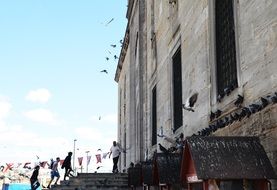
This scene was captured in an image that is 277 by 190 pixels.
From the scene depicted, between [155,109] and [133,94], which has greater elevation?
[133,94]

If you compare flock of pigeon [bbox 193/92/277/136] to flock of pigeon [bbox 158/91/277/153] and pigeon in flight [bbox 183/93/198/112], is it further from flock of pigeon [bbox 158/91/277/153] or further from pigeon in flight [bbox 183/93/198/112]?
pigeon in flight [bbox 183/93/198/112]

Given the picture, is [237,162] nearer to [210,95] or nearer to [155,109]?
[210,95]

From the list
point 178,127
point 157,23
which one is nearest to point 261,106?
point 178,127

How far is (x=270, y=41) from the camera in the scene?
7.14m

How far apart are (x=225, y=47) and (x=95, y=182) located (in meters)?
11.8

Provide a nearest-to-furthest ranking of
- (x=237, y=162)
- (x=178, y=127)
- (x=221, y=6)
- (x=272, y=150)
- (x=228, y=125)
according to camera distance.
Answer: (x=237, y=162) < (x=272, y=150) < (x=228, y=125) < (x=221, y=6) < (x=178, y=127)

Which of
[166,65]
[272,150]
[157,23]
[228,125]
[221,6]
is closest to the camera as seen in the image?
[272,150]

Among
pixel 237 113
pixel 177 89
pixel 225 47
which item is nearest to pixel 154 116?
pixel 177 89

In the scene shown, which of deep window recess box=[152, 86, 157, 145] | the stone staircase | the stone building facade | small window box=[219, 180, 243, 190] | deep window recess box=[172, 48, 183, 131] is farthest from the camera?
deep window recess box=[152, 86, 157, 145]

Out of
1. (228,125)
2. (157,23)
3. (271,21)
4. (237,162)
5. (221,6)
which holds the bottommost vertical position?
(237,162)

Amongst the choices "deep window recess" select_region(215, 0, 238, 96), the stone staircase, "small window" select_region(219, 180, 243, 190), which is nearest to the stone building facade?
"deep window recess" select_region(215, 0, 238, 96)

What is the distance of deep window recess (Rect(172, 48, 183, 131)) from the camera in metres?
14.8

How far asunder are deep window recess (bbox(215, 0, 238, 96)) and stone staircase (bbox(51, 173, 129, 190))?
34.9 feet

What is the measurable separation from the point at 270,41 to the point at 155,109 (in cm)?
1271
